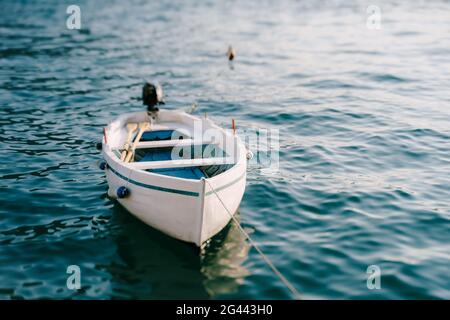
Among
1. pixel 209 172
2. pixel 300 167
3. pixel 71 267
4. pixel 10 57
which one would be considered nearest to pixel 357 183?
pixel 300 167

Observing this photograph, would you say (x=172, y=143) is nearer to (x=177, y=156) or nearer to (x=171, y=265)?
(x=177, y=156)

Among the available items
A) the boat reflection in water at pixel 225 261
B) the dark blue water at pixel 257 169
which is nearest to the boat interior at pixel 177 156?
the dark blue water at pixel 257 169

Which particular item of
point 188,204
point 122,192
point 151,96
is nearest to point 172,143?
point 122,192

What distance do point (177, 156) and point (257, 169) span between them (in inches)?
100

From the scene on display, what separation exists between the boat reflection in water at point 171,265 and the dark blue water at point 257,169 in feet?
0.11

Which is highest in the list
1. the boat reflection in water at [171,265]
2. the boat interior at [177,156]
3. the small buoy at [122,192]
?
the boat interior at [177,156]

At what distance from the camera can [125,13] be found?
4747 cm

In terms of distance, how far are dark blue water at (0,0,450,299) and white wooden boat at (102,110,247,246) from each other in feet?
1.97

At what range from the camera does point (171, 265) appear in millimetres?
9172

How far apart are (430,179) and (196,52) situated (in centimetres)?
2190

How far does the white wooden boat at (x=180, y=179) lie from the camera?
9.05 m

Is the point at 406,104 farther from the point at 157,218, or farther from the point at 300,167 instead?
the point at 157,218

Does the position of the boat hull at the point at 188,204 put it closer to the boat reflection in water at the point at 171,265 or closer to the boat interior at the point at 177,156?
the boat reflection in water at the point at 171,265

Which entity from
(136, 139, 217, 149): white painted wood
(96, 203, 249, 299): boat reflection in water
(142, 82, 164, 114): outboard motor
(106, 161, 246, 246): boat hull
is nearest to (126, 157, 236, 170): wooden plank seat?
(106, 161, 246, 246): boat hull
